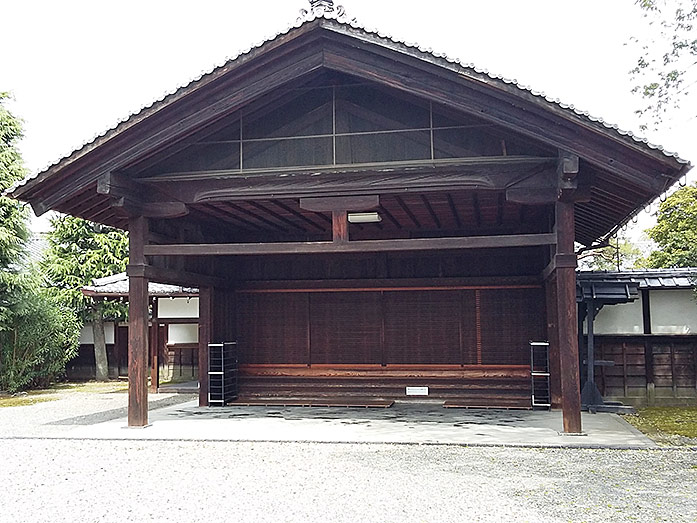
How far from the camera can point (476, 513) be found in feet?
18.0

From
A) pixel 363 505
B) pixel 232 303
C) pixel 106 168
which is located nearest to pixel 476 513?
pixel 363 505

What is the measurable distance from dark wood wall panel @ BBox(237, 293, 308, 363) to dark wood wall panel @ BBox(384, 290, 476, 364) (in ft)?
4.94

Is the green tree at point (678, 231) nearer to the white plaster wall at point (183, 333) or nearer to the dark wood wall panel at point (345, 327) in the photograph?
the dark wood wall panel at point (345, 327)

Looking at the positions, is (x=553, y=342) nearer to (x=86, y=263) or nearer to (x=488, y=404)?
(x=488, y=404)

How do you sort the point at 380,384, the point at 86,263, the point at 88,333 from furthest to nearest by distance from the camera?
the point at 88,333 → the point at 86,263 → the point at 380,384

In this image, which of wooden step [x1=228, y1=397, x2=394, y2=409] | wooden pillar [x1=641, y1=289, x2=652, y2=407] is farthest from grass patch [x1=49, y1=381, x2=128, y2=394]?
wooden pillar [x1=641, y1=289, x2=652, y2=407]

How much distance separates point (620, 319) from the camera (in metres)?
12.3

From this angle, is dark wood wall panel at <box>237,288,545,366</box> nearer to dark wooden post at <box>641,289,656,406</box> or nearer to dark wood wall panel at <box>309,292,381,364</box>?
dark wood wall panel at <box>309,292,381,364</box>

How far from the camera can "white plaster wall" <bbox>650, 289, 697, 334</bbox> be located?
12.2m

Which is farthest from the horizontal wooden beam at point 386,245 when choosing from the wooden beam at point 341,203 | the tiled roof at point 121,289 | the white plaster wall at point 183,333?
the white plaster wall at point 183,333

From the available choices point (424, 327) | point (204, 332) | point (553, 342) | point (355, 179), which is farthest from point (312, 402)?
point (355, 179)

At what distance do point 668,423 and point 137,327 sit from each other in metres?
7.26

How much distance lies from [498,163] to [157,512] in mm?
5385

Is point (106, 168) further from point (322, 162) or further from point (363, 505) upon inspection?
point (363, 505)
